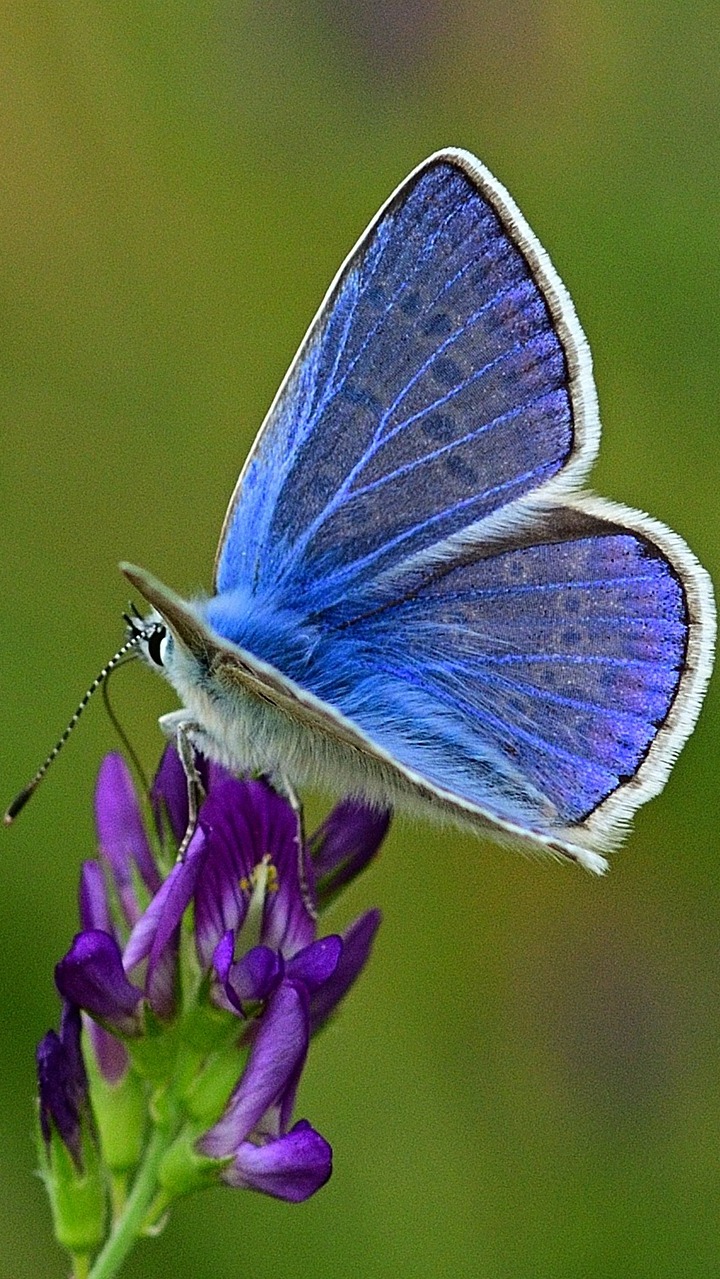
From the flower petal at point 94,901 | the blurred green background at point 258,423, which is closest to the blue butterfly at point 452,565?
the flower petal at point 94,901

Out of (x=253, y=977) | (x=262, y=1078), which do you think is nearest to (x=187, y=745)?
(x=253, y=977)

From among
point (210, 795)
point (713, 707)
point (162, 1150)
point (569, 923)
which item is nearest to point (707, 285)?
point (713, 707)

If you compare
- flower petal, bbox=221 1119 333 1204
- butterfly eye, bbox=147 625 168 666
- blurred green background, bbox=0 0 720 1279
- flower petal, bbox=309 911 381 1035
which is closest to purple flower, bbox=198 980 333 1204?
flower petal, bbox=221 1119 333 1204

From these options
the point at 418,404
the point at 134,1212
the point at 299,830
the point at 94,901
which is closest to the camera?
the point at 134,1212

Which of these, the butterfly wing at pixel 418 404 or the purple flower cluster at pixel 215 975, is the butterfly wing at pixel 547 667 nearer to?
the butterfly wing at pixel 418 404

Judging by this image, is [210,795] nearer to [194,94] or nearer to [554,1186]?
[554,1186]

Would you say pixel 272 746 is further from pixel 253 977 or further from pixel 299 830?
pixel 253 977
